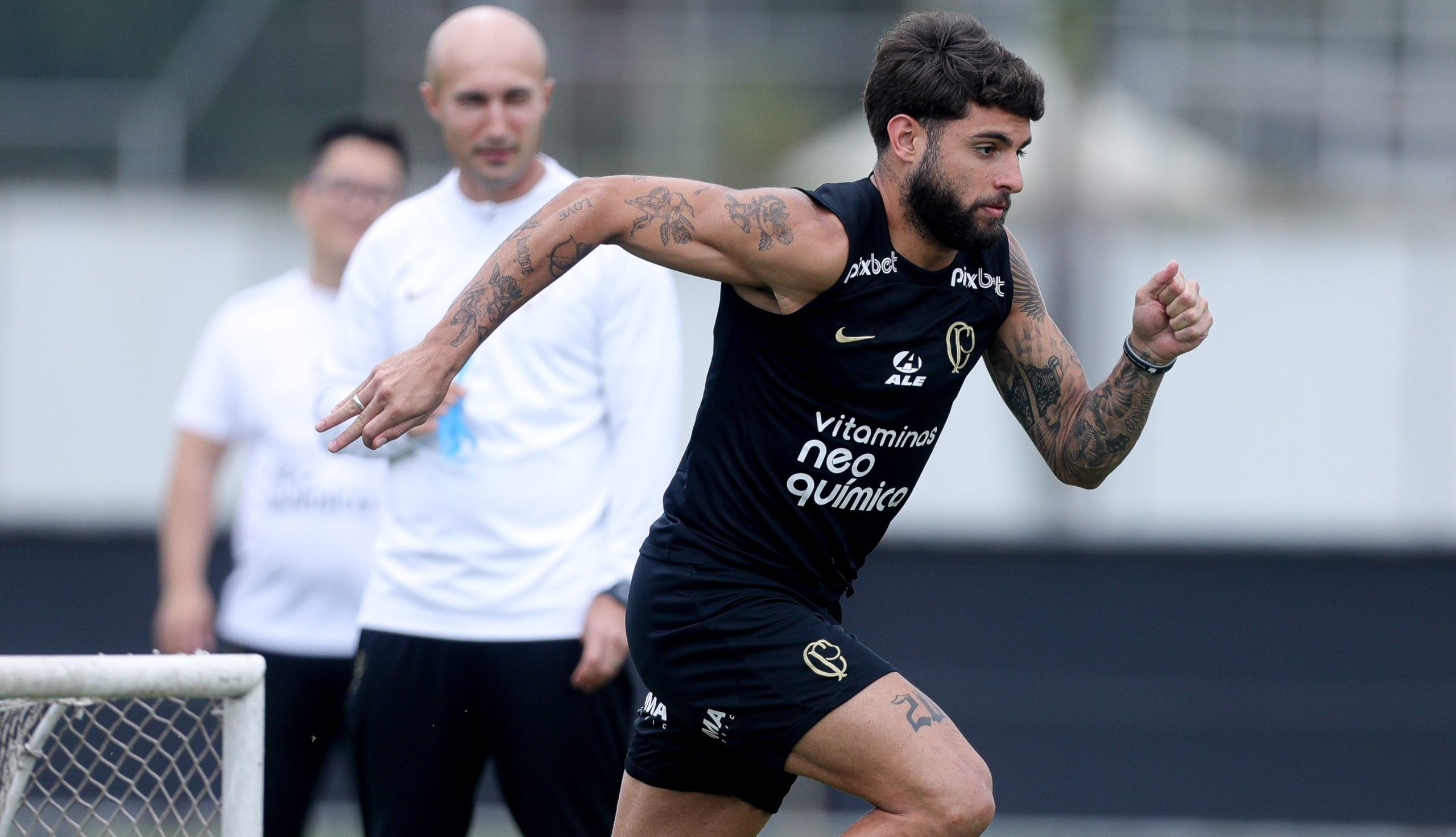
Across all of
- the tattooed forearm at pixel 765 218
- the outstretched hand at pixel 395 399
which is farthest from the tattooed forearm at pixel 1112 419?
the outstretched hand at pixel 395 399

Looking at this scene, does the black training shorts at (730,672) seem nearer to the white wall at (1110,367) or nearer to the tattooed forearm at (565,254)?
the tattooed forearm at (565,254)

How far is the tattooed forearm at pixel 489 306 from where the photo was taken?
3322mm

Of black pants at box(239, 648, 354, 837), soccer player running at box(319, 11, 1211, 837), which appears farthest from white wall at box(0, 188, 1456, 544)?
soccer player running at box(319, 11, 1211, 837)

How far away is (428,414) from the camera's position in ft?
10.8

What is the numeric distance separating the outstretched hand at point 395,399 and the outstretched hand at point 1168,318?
4.59 feet

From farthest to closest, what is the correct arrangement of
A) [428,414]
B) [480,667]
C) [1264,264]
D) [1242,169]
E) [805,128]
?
1. [805,128]
2. [1242,169]
3. [1264,264]
4. [480,667]
5. [428,414]

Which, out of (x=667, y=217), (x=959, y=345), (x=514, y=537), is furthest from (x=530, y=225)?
(x=514, y=537)

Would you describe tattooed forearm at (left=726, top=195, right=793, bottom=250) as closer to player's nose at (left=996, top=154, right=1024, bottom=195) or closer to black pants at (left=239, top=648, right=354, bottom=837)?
player's nose at (left=996, top=154, right=1024, bottom=195)

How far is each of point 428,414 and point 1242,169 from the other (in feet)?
28.4

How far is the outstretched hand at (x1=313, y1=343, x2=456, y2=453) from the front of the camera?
10.6 ft

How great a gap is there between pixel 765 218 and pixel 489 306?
548 mm

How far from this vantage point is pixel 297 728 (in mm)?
5094

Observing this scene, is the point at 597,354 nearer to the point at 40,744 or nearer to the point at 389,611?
→ the point at 389,611

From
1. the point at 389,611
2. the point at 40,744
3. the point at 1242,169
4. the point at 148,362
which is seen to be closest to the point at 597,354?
the point at 389,611
